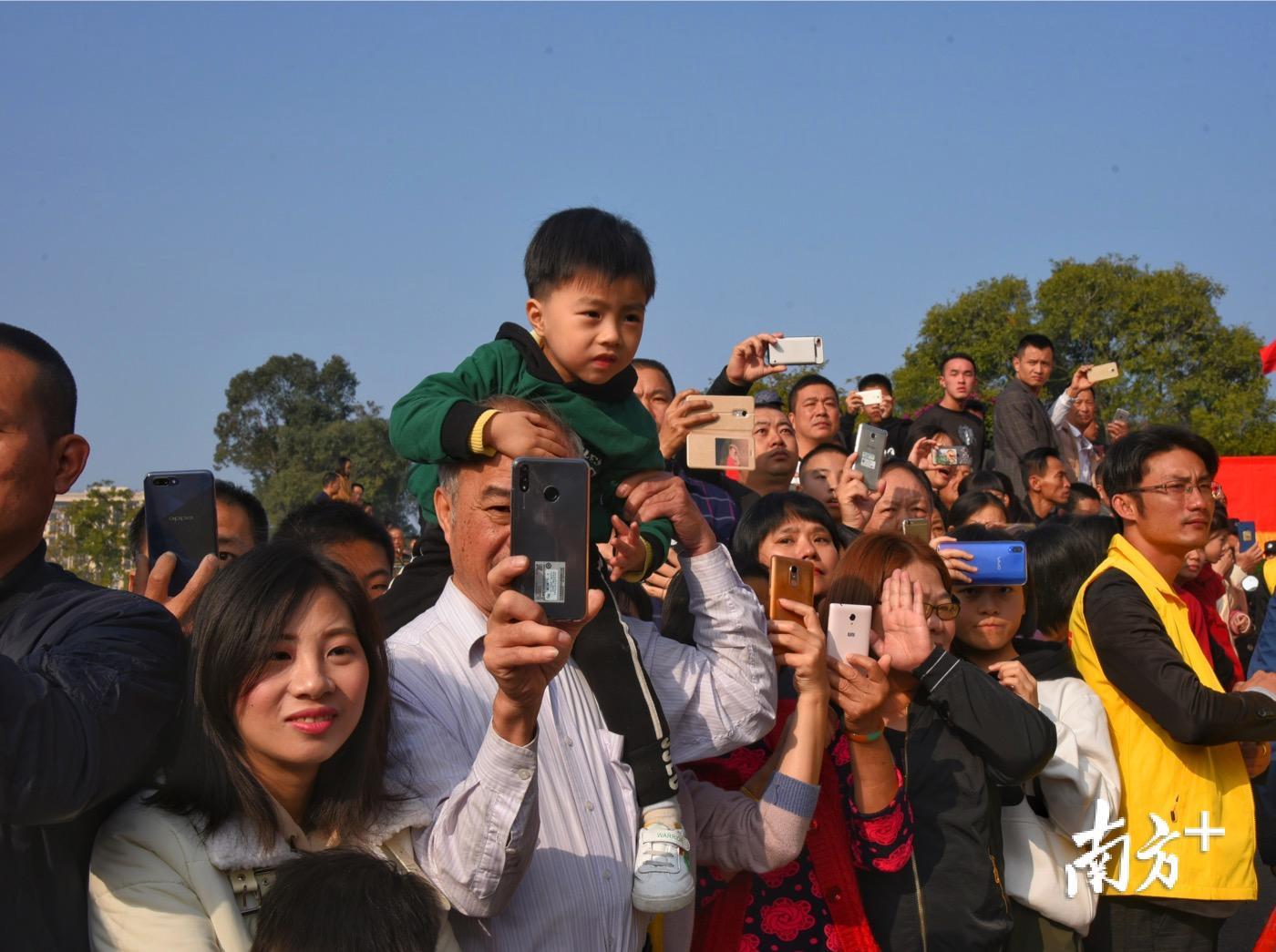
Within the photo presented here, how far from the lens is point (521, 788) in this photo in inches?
87.7

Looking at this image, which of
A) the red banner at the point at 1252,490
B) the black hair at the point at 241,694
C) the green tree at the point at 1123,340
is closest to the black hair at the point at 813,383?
the black hair at the point at 241,694

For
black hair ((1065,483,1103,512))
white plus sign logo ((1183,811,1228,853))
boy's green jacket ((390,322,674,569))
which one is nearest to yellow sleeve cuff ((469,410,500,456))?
boy's green jacket ((390,322,674,569))

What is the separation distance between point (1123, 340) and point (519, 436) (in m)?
51.7

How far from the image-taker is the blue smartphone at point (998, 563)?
4242 mm

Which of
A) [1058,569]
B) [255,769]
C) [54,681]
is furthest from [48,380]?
[1058,569]

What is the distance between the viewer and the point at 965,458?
27.6 feet

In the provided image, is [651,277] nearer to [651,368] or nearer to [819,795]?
[819,795]

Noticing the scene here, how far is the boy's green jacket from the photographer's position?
10.5 ft

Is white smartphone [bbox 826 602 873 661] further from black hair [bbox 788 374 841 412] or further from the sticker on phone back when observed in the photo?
black hair [bbox 788 374 841 412]

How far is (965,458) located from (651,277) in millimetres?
5400

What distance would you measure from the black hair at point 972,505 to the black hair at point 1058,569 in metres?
1.47

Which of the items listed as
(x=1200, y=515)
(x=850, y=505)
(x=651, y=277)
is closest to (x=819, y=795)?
(x=651, y=277)

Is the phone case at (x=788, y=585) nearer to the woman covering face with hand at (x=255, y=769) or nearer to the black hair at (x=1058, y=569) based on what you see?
the woman covering face with hand at (x=255, y=769)
